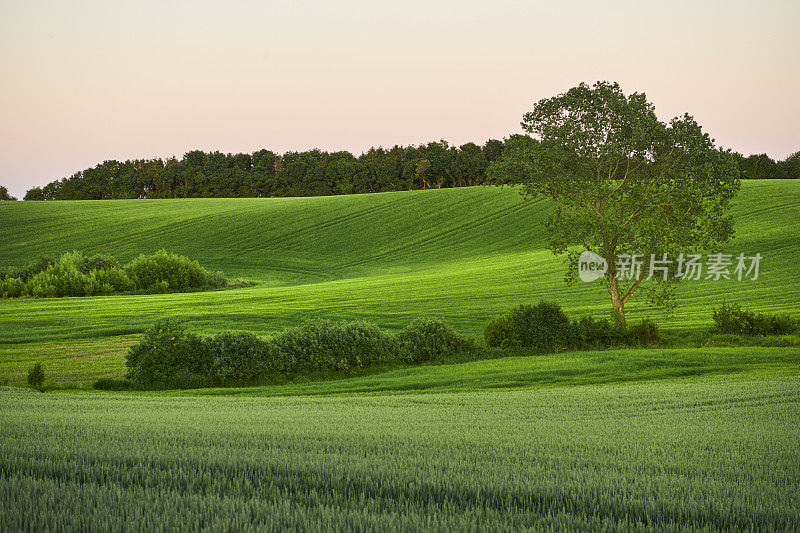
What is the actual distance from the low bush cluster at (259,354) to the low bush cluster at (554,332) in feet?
7.91

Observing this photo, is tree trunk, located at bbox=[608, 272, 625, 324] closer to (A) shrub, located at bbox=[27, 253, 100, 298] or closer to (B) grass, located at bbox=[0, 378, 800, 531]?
(B) grass, located at bbox=[0, 378, 800, 531]

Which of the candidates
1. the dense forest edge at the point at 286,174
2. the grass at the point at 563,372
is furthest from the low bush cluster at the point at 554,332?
the dense forest edge at the point at 286,174

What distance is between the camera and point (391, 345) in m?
23.5

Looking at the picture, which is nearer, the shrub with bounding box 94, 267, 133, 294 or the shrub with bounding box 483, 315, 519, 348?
the shrub with bounding box 483, 315, 519, 348

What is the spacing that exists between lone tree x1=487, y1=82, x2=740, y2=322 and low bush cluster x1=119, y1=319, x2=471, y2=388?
32.8 ft

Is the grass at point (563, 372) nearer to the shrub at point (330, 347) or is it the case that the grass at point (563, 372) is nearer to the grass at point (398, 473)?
the shrub at point (330, 347)

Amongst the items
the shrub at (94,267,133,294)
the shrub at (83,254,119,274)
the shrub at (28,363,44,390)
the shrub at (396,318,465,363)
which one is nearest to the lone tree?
the shrub at (396,318,465,363)

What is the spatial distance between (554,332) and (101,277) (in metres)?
36.3

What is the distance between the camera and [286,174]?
127312mm

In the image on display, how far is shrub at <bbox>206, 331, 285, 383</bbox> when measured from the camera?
813 inches

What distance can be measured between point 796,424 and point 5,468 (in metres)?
9.06

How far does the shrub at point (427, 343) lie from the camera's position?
2348 cm

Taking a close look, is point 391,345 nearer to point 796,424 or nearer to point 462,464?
point 796,424

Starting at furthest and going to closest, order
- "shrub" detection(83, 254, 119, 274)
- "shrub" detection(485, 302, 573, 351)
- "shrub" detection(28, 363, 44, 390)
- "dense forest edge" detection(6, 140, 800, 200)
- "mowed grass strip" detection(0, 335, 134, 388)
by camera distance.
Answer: "dense forest edge" detection(6, 140, 800, 200) → "shrub" detection(83, 254, 119, 274) → "shrub" detection(485, 302, 573, 351) → "mowed grass strip" detection(0, 335, 134, 388) → "shrub" detection(28, 363, 44, 390)
